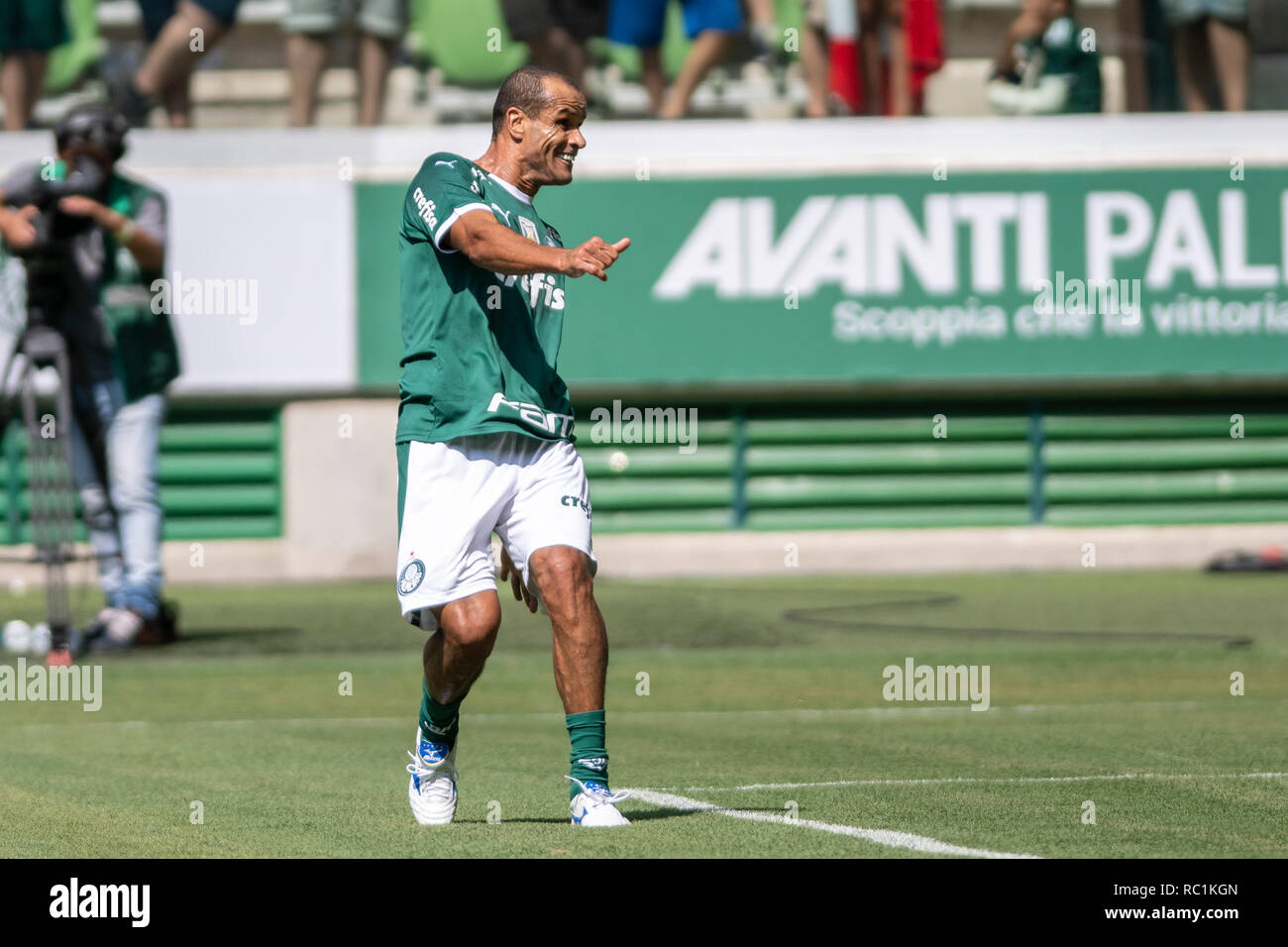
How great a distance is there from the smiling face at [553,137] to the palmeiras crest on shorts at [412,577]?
4.12 ft

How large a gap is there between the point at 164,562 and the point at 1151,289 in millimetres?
8255

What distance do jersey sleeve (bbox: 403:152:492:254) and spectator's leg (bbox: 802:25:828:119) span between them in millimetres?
11935

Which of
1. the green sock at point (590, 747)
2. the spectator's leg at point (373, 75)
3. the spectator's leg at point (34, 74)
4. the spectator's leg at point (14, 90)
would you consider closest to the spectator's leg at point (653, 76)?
the spectator's leg at point (373, 75)

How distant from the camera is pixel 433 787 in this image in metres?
6.98

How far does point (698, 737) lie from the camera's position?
31.7ft

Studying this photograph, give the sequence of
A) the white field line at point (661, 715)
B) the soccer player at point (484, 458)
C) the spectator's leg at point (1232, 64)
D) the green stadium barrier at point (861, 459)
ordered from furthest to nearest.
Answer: the green stadium barrier at point (861, 459) < the spectator's leg at point (1232, 64) < the white field line at point (661, 715) < the soccer player at point (484, 458)

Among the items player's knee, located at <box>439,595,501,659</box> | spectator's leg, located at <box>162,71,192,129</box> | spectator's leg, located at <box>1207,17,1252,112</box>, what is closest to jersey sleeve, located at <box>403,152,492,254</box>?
player's knee, located at <box>439,595,501,659</box>

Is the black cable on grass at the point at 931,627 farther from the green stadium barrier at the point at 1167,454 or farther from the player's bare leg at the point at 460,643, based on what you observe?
the player's bare leg at the point at 460,643

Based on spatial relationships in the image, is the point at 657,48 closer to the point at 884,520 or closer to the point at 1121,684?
the point at 884,520

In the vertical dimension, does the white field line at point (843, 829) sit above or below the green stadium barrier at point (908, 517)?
below

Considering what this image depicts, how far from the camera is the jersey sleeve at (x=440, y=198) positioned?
675 cm

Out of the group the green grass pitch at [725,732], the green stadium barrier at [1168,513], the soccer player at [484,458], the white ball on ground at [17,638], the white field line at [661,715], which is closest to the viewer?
the green grass pitch at [725,732]

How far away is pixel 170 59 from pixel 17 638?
6.72 m
